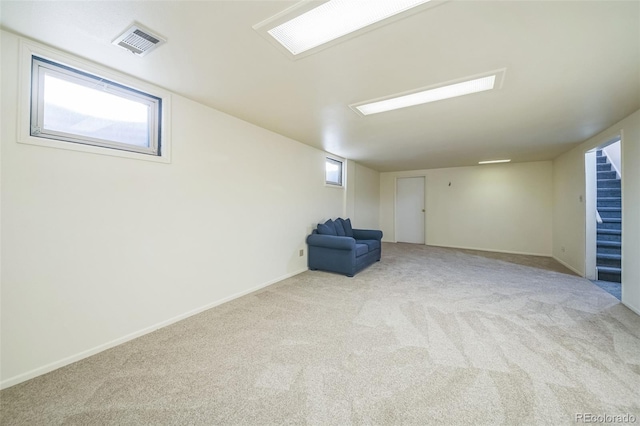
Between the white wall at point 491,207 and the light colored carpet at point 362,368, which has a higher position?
the white wall at point 491,207

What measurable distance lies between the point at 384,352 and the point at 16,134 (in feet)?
10.2

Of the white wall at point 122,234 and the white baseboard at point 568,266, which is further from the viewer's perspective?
the white baseboard at point 568,266

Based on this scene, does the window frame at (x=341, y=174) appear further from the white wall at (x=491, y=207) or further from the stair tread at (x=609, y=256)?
the stair tread at (x=609, y=256)

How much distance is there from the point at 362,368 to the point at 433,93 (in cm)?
256

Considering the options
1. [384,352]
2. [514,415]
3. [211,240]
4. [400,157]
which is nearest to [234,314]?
[211,240]

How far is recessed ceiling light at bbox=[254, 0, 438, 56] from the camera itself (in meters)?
1.35

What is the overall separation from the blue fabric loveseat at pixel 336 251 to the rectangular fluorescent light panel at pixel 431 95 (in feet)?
6.59

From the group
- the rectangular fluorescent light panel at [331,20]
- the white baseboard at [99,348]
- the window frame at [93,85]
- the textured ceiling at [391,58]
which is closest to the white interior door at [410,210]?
the textured ceiling at [391,58]

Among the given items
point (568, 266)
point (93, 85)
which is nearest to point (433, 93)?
point (93, 85)

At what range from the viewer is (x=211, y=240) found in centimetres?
284

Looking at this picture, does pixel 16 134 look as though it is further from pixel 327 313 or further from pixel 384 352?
pixel 384 352

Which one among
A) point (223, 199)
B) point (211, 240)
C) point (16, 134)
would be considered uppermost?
point (16, 134)

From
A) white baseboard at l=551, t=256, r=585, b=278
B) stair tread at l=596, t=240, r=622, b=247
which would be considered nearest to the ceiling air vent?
white baseboard at l=551, t=256, r=585, b=278

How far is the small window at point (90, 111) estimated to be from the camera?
69.7 inches
